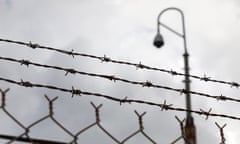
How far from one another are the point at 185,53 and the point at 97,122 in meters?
9.76

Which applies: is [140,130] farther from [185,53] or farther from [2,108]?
[185,53]

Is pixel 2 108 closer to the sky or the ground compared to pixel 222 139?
closer to the sky

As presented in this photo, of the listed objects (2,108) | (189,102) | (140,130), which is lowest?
(189,102)

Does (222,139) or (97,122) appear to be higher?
(97,122)

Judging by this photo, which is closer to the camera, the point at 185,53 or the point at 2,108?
the point at 2,108

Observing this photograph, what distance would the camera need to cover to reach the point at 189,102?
39.2ft

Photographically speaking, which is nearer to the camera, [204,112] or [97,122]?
[97,122]

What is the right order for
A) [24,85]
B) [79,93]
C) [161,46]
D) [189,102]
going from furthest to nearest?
[161,46] → [189,102] → [79,93] → [24,85]

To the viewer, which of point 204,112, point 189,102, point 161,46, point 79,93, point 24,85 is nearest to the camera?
point 24,85

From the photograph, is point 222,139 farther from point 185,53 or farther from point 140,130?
point 185,53

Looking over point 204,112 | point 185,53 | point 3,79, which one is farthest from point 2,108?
point 185,53

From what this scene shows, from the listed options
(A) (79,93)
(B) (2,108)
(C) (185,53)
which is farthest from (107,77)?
(C) (185,53)

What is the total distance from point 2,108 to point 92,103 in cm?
81

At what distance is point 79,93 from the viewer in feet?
18.3
